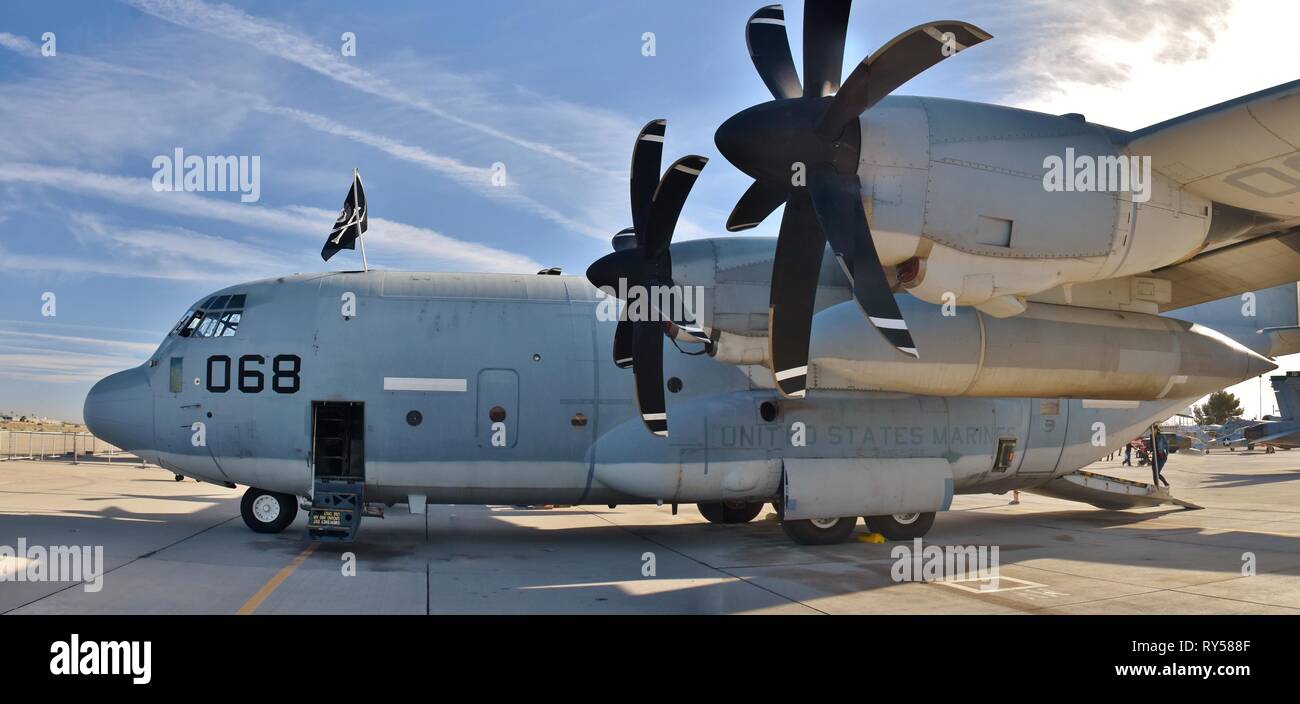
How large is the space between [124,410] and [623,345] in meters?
8.52

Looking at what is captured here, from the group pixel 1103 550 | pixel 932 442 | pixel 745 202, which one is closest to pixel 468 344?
pixel 745 202

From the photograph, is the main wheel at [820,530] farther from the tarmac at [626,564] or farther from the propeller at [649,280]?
the propeller at [649,280]

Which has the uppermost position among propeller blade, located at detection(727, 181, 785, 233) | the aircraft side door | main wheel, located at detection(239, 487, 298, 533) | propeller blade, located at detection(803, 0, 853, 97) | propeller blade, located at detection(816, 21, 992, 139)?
A: propeller blade, located at detection(803, 0, 853, 97)

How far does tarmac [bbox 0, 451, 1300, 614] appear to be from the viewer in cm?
953

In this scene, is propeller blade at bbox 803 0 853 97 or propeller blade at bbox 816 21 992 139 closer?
propeller blade at bbox 816 21 992 139

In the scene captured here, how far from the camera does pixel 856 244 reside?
9125 mm

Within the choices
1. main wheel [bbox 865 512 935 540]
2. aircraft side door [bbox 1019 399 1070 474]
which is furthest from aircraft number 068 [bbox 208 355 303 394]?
aircraft side door [bbox 1019 399 1070 474]

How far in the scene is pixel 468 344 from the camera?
14.0 meters

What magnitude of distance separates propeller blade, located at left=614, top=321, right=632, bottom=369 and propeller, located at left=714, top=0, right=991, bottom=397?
2806mm

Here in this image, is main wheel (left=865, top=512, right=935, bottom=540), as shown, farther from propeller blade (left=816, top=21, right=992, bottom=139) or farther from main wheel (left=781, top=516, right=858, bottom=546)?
propeller blade (left=816, top=21, right=992, bottom=139)

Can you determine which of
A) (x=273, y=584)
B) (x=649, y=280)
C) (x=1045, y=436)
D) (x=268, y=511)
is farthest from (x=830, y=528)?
(x=268, y=511)

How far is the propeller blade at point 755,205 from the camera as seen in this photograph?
11195 mm
